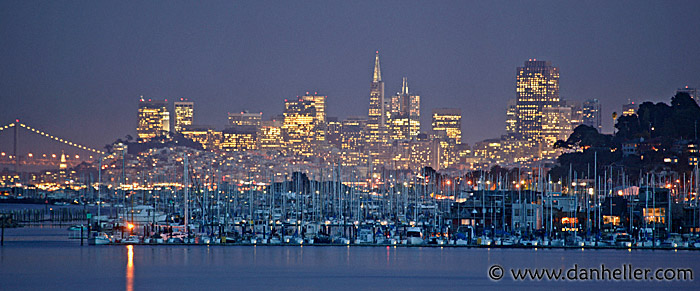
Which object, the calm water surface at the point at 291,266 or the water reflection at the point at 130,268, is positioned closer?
the water reflection at the point at 130,268

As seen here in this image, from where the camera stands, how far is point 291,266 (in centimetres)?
6069

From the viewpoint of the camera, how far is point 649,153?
136125 millimetres

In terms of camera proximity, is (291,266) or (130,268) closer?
(130,268)

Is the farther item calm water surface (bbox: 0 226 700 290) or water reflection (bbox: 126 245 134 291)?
calm water surface (bbox: 0 226 700 290)

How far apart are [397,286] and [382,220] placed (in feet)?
131

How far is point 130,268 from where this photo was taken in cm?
5956

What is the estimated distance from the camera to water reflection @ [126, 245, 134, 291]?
53469mm

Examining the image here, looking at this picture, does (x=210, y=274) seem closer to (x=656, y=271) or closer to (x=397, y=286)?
(x=397, y=286)

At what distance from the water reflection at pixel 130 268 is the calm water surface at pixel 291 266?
0.05 meters

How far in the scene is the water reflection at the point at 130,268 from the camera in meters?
53.5

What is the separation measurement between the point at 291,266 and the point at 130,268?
800cm

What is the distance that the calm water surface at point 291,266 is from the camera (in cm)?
5381

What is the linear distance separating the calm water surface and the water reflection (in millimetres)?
45

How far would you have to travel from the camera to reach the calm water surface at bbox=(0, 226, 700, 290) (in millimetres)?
53812
